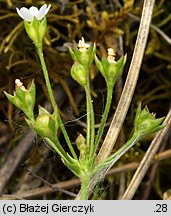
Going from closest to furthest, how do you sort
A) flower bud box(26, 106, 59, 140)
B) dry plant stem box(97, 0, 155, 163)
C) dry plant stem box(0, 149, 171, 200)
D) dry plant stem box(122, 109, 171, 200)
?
1. flower bud box(26, 106, 59, 140)
2. dry plant stem box(97, 0, 155, 163)
3. dry plant stem box(122, 109, 171, 200)
4. dry plant stem box(0, 149, 171, 200)

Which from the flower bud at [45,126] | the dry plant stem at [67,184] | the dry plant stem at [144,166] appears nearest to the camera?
the flower bud at [45,126]

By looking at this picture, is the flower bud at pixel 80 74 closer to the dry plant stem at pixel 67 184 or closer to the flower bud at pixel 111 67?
the flower bud at pixel 111 67

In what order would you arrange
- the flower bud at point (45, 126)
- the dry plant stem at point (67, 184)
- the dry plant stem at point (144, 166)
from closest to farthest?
1. the flower bud at point (45, 126)
2. the dry plant stem at point (144, 166)
3. the dry plant stem at point (67, 184)

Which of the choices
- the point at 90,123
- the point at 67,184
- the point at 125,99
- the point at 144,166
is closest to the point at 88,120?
the point at 90,123

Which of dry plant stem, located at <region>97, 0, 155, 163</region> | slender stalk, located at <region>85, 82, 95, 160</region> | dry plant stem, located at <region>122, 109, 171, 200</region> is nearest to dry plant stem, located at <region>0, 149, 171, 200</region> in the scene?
dry plant stem, located at <region>122, 109, 171, 200</region>

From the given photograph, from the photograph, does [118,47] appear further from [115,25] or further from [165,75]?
[165,75]

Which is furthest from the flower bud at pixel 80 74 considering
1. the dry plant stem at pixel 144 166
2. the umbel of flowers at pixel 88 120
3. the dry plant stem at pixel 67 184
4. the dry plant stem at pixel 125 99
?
the dry plant stem at pixel 67 184

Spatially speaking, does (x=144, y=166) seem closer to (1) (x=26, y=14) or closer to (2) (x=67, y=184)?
(2) (x=67, y=184)

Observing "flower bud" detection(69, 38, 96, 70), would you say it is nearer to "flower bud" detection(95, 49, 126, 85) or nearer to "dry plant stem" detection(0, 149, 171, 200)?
"flower bud" detection(95, 49, 126, 85)

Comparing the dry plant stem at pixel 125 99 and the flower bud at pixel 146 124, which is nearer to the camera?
the flower bud at pixel 146 124
